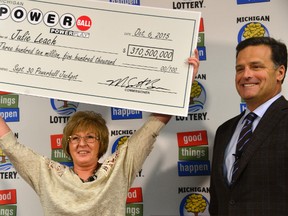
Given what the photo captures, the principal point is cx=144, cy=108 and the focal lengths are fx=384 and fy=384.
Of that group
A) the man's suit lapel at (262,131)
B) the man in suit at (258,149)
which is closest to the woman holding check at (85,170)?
the man in suit at (258,149)

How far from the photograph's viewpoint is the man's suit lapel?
1.44 meters

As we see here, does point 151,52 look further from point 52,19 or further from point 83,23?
point 52,19

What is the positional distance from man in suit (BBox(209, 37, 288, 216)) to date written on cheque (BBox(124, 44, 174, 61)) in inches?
11.5

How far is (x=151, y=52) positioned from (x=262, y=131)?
552 mm

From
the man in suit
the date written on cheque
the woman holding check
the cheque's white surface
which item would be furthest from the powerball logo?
the man in suit

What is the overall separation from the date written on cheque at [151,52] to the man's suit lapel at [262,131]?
0.45 m

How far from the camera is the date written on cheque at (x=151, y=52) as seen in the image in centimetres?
162

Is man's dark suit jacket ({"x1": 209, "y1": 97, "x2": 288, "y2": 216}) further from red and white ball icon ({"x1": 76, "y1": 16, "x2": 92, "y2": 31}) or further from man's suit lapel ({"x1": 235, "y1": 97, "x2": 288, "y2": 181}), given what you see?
red and white ball icon ({"x1": 76, "y1": 16, "x2": 92, "y2": 31})

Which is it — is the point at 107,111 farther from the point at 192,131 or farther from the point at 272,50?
the point at 272,50

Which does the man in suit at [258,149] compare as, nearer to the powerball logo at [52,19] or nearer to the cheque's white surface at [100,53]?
the cheque's white surface at [100,53]

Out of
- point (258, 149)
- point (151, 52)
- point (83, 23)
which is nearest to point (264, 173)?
point (258, 149)

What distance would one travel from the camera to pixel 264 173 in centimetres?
140

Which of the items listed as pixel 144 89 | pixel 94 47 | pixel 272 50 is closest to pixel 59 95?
pixel 94 47

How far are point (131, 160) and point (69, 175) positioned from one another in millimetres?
266
